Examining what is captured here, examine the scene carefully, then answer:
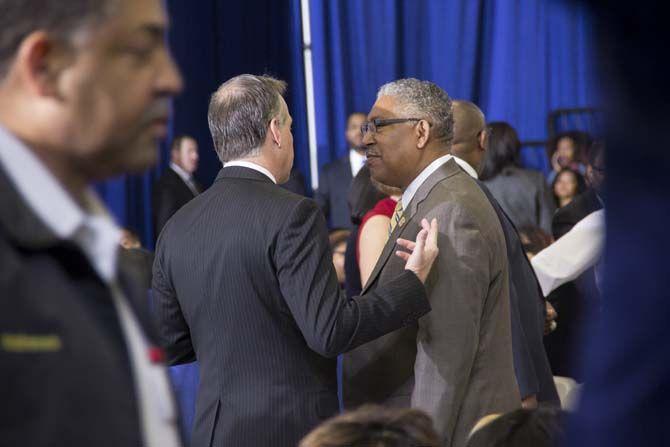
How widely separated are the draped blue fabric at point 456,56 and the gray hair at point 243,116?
287 inches

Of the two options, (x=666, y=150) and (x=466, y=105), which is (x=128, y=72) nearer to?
(x=666, y=150)

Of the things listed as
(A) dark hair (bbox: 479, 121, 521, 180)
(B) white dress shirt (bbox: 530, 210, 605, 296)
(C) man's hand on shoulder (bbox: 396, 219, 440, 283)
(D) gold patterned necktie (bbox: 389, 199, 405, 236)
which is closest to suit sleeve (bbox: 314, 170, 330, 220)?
(A) dark hair (bbox: 479, 121, 521, 180)

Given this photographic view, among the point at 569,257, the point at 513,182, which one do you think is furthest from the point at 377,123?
the point at 513,182

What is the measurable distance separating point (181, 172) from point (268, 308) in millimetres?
6767

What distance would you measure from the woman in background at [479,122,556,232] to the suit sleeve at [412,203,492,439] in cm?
342

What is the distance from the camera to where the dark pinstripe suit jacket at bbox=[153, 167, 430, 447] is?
277 centimetres

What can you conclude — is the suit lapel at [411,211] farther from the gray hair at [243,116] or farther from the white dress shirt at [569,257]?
the white dress shirt at [569,257]

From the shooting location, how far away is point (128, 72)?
46.3 inches

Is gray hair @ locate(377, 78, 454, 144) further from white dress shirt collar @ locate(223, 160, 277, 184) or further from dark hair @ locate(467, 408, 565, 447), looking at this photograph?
dark hair @ locate(467, 408, 565, 447)

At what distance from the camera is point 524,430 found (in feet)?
6.63

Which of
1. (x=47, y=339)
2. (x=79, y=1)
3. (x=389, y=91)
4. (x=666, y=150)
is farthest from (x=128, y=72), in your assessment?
(x=389, y=91)

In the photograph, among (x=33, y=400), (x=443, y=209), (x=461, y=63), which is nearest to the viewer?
(x=33, y=400)

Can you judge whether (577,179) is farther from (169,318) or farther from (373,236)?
(169,318)

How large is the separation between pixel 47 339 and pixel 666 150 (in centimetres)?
58
